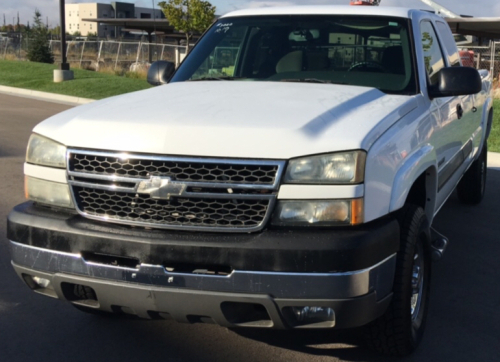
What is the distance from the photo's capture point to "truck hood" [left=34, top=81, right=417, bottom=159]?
3.18 meters

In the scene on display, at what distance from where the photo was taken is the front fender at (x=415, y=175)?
343 centimetres

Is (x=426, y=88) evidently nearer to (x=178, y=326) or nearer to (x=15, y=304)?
(x=178, y=326)

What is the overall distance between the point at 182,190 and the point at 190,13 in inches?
1371

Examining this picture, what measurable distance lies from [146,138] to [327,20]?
2289 mm

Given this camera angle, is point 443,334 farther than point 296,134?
Yes

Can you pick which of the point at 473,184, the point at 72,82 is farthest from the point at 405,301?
the point at 72,82

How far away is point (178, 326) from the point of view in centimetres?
421

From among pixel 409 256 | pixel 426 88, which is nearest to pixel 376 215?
pixel 409 256

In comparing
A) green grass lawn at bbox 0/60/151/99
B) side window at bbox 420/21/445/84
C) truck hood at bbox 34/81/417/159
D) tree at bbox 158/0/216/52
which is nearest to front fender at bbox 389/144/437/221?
truck hood at bbox 34/81/417/159

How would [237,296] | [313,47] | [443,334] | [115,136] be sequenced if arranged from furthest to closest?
[313,47] → [443,334] → [115,136] → [237,296]

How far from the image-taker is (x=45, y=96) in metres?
21.6

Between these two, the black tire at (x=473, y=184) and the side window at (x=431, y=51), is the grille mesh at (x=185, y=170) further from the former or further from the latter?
the black tire at (x=473, y=184)

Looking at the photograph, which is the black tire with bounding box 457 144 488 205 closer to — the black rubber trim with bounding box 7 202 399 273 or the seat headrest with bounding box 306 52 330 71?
the seat headrest with bounding box 306 52 330 71

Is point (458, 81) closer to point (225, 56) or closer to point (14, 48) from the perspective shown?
point (225, 56)
